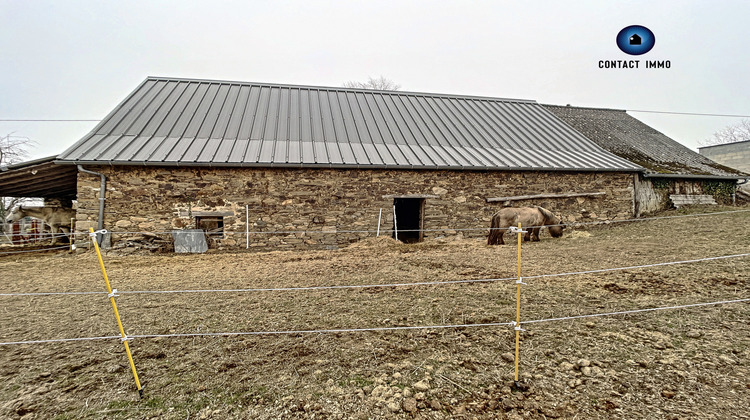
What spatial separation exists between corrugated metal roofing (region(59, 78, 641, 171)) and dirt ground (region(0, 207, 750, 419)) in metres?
4.69

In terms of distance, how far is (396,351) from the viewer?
3.02 meters

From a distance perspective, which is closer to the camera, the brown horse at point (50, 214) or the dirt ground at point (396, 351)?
the dirt ground at point (396, 351)

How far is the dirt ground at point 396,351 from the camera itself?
7.56 feet

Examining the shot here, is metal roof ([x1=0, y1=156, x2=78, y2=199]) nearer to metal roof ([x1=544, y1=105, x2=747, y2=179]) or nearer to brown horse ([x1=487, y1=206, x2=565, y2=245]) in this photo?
brown horse ([x1=487, y1=206, x2=565, y2=245])

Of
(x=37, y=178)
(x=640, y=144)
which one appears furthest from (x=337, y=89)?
(x=640, y=144)

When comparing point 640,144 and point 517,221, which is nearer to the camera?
point 517,221

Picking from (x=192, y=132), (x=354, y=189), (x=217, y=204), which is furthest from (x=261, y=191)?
(x=192, y=132)

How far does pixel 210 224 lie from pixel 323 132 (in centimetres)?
469

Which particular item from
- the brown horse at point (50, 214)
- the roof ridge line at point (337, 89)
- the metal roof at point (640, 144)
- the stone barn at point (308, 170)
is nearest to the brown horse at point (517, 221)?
the stone barn at point (308, 170)

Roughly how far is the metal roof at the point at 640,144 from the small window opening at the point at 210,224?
14276 millimetres

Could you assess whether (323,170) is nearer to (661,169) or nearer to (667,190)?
(661,169)

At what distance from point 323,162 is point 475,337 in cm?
716

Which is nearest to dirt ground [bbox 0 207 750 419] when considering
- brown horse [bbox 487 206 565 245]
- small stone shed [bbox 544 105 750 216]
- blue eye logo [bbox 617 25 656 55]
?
brown horse [bbox 487 206 565 245]

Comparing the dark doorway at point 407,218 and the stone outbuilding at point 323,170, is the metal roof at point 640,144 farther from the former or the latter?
the dark doorway at point 407,218
